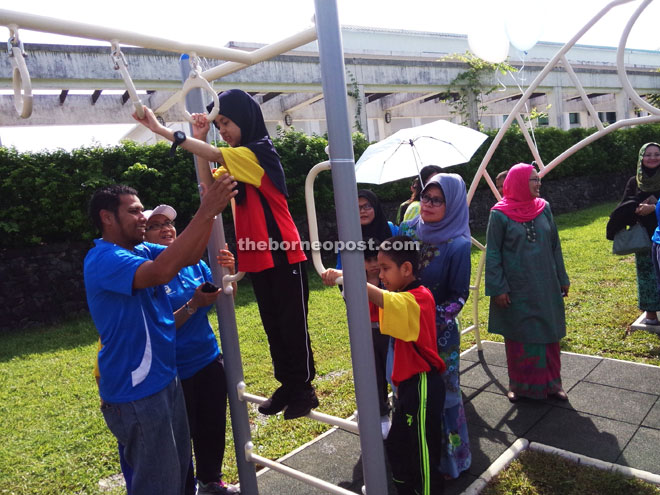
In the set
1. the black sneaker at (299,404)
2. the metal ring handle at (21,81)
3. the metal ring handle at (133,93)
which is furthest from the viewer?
the black sneaker at (299,404)

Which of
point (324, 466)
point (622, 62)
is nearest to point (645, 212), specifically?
point (622, 62)

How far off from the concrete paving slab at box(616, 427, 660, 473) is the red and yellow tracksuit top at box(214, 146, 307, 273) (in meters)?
2.19

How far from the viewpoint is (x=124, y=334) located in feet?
6.04

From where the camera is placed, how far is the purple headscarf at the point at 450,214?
265 cm

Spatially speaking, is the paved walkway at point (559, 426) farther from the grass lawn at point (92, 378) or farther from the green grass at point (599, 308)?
the green grass at point (599, 308)

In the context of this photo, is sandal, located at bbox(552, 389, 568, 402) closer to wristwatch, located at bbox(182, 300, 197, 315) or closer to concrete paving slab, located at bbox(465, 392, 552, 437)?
concrete paving slab, located at bbox(465, 392, 552, 437)

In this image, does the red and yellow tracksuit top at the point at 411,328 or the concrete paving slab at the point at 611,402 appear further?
the concrete paving slab at the point at 611,402

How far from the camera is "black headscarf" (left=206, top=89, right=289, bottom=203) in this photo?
1.78 metres

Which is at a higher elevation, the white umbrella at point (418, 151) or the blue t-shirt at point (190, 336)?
the white umbrella at point (418, 151)

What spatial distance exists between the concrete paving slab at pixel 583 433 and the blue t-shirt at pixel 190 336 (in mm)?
2041

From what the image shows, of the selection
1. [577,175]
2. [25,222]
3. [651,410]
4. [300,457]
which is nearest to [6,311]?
[25,222]

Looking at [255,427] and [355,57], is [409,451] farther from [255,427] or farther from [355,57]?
[355,57]

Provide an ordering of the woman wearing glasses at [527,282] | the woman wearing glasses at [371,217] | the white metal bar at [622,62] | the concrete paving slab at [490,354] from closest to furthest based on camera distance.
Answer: the white metal bar at [622,62], the woman wearing glasses at [371,217], the woman wearing glasses at [527,282], the concrete paving slab at [490,354]

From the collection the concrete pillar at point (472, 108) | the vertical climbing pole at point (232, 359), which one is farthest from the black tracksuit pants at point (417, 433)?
the concrete pillar at point (472, 108)
